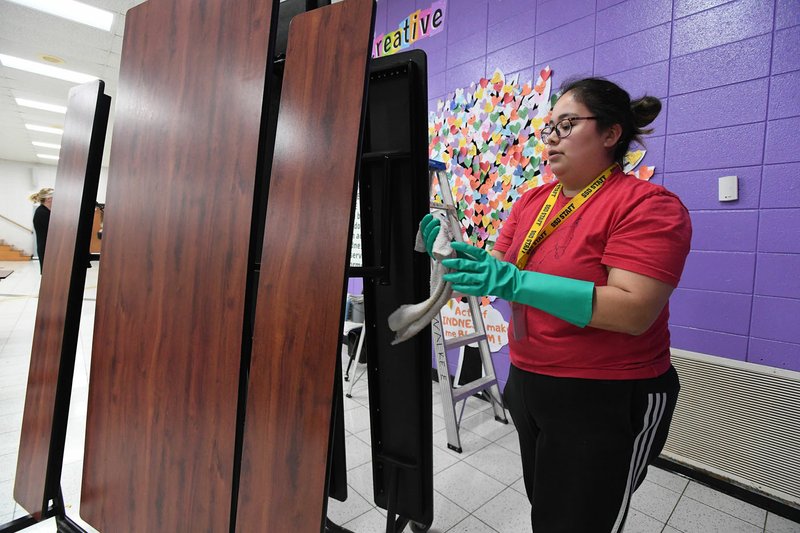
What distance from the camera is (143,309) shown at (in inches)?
50.6

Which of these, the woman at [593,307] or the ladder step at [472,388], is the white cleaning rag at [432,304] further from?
the ladder step at [472,388]

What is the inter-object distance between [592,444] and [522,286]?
0.44m

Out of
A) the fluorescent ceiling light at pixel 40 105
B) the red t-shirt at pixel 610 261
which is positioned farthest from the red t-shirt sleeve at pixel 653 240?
the fluorescent ceiling light at pixel 40 105

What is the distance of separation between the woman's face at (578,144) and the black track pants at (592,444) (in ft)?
1.78

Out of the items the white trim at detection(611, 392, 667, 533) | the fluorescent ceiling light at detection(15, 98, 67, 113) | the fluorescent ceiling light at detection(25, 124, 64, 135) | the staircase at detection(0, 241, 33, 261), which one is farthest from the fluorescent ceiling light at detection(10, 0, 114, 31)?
the staircase at detection(0, 241, 33, 261)

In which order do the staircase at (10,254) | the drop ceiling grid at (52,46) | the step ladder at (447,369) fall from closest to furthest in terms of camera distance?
the step ladder at (447,369)
the drop ceiling grid at (52,46)
the staircase at (10,254)

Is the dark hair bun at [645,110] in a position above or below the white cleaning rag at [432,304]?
above

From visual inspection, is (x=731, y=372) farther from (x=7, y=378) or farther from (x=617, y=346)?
(x=7, y=378)

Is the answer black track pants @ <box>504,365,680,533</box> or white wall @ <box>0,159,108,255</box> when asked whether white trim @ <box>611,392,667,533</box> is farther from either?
white wall @ <box>0,159,108,255</box>

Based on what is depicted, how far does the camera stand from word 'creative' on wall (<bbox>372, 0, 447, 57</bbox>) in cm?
326

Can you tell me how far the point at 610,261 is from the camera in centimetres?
91

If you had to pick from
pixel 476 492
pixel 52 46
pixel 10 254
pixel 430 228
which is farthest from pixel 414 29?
pixel 10 254

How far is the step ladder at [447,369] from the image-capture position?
7.80 ft

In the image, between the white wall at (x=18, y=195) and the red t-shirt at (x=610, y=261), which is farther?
the white wall at (x=18, y=195)
